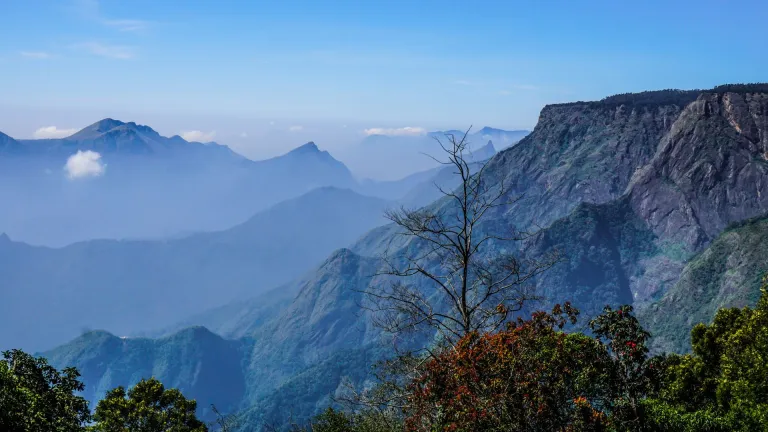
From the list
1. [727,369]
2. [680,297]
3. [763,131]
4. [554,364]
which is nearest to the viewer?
[554,364]

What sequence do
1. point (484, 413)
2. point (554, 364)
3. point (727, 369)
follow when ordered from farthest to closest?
point (727, 369) < point (554, 364) < point (484, 413)

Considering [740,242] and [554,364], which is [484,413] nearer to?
[554,364]

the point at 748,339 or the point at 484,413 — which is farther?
the point at 748,339

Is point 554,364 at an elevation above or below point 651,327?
above

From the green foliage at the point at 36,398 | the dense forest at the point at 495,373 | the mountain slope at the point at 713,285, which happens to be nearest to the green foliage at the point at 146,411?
the green foliage at the point at 36,398

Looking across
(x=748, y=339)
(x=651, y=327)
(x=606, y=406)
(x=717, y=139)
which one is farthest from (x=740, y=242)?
(x=606, y=406)

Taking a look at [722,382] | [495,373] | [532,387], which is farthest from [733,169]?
[495,373]
